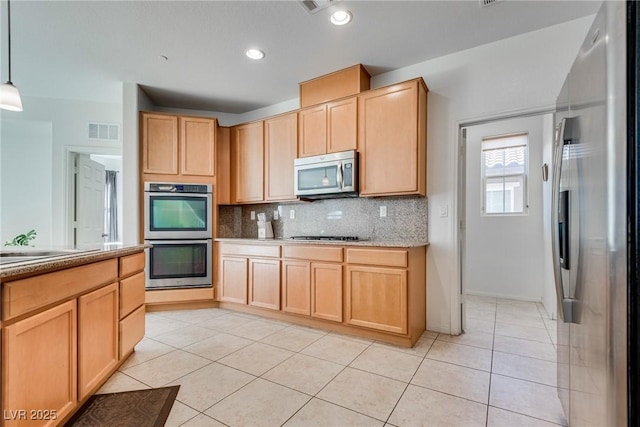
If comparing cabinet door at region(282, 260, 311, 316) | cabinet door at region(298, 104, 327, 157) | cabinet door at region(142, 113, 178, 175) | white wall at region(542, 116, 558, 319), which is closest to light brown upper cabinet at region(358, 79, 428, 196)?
cabinet door at region(298, 104, 327, 157)

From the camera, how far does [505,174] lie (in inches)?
158

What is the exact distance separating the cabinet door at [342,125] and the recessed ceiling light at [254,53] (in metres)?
0.83

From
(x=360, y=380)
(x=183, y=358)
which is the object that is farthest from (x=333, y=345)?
(x=183, y=358)

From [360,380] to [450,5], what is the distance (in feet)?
9.17

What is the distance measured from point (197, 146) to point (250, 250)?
5.07ft

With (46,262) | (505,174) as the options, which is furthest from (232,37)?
(505,174)

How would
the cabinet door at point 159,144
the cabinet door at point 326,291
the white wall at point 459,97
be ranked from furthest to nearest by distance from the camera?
the cabinet door at point 159,144
the cabinet door at point 326,291
the white wall at point 459,97

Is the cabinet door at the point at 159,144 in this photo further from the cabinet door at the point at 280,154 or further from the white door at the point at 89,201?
the white door at the point at 89,201

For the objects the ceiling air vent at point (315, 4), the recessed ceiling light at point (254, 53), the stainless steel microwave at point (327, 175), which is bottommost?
the stainless steel microwave at point (327, 175)

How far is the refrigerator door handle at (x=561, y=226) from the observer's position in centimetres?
124

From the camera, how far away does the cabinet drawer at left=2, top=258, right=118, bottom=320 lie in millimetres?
1160

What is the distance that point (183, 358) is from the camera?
229 cm

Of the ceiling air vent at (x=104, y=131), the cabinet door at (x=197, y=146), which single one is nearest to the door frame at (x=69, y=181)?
the ceiling air vent at (x=104, y=131)

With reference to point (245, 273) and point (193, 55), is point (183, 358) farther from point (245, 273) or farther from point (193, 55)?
point (193, 55)
